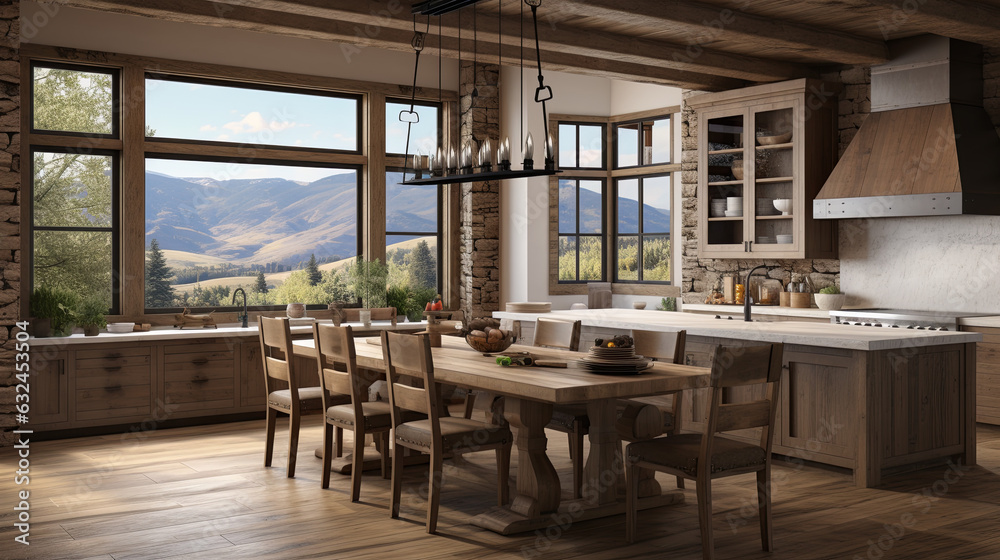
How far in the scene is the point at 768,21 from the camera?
6.52 meters

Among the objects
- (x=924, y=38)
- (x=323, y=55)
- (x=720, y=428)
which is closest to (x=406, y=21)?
(x=323, y=55)

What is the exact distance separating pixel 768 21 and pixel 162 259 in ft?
17.6

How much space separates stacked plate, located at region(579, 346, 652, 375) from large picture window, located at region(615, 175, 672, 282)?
5122 mm

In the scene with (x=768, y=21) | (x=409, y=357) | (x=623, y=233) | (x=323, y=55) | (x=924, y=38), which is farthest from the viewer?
(x=623, y=233)

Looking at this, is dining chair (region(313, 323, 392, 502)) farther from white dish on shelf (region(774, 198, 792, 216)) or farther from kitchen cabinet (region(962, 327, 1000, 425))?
kitchen cabinet (region(962, 327, 1000, 425))

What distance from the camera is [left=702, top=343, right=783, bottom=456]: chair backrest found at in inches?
146

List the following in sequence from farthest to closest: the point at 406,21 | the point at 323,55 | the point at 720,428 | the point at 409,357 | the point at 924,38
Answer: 1. the point at 323,55
2. the point at 924,38
3. the point at 406,21
4. the point at 409,357
5. the point at 720,428

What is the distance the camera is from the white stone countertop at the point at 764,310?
7449mm

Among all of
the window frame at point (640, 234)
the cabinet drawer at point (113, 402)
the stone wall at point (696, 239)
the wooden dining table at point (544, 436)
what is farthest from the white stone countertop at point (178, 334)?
the stone wall at point (696, 239)

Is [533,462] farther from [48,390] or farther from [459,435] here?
[48,390]

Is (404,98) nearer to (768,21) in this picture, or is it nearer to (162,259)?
(162,259)

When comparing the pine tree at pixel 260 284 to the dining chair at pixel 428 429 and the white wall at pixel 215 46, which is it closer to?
the white wall at pixel 215 46

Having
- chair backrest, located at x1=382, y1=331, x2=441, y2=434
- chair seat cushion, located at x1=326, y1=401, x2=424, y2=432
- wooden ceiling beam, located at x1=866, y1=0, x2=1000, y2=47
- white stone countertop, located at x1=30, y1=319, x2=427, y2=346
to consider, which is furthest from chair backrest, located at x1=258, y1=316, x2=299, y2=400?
wooden ceiling beam, located at x1=866, y1=0, x2=1000, y2=47

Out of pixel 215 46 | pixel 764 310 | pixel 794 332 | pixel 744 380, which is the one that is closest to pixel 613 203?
pixel 764 310
